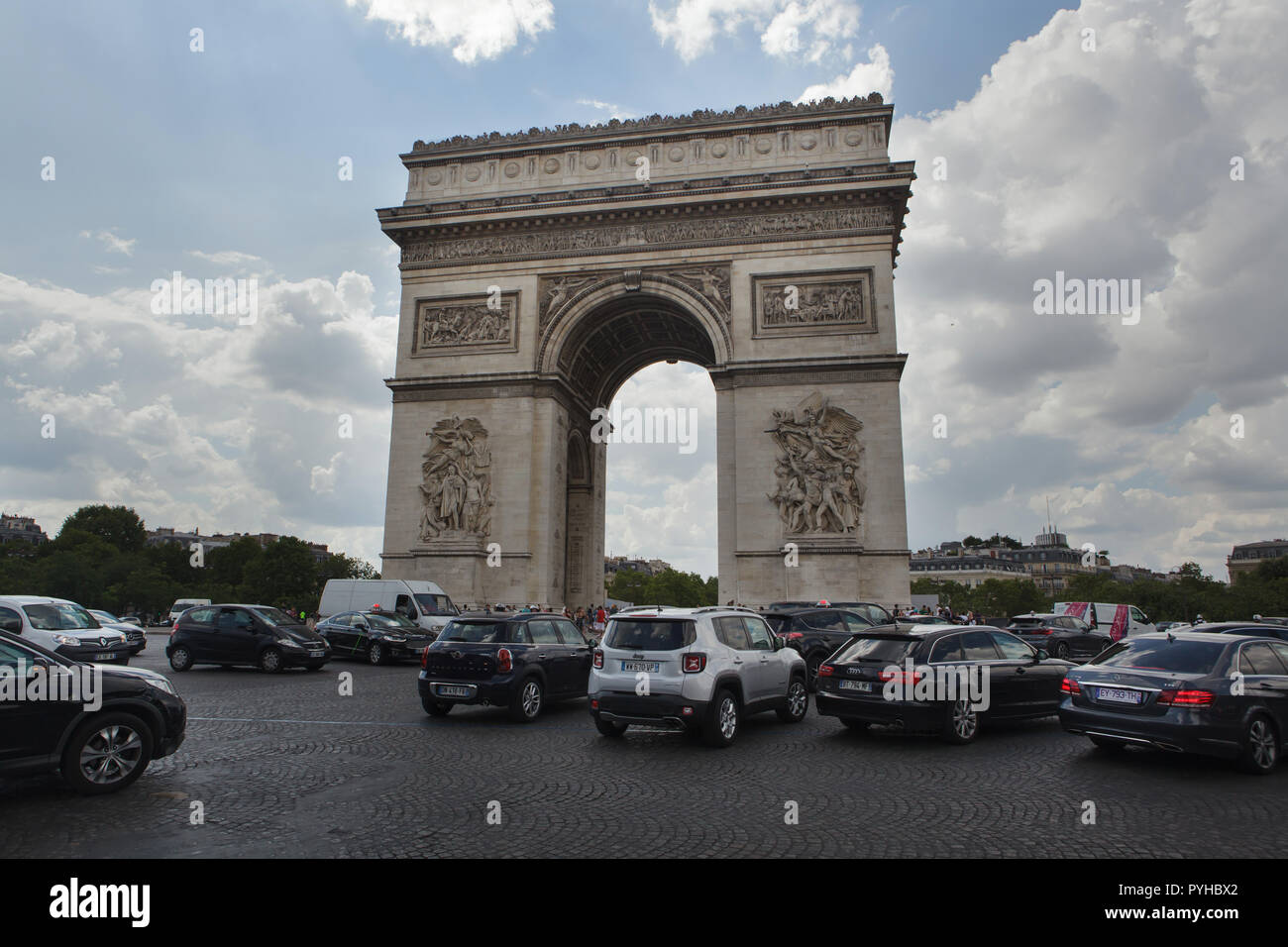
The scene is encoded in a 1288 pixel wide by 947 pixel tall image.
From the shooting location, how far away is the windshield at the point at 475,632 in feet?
36.6

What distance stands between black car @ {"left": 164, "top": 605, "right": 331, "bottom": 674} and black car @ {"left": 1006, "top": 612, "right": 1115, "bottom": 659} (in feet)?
58.2

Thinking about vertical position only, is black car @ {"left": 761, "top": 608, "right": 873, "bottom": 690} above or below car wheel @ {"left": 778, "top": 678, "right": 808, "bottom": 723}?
above

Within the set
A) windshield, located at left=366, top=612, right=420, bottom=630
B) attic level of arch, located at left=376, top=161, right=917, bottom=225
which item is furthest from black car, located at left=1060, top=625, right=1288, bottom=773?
attic level of arch, located at left=376, top=161, right=917, bottom=225

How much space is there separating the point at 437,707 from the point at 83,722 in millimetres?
4996

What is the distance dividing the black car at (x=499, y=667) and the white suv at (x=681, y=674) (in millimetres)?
1517

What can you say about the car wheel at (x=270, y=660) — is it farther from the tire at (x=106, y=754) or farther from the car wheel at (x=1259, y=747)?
the car wheel at (x=1259, y=747)

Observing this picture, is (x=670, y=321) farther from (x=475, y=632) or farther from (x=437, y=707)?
(x=437, y=707)

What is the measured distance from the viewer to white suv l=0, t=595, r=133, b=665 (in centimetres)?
1426

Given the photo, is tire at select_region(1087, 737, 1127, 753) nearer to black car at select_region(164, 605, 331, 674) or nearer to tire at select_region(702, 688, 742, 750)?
tire at select_region(702, 688, 742, 750)

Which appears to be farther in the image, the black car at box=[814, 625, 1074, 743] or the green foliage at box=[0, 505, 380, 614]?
the green foliage at box=[0, 505, 380, 614]

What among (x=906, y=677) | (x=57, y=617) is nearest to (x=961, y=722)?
(x=906, y=677)
